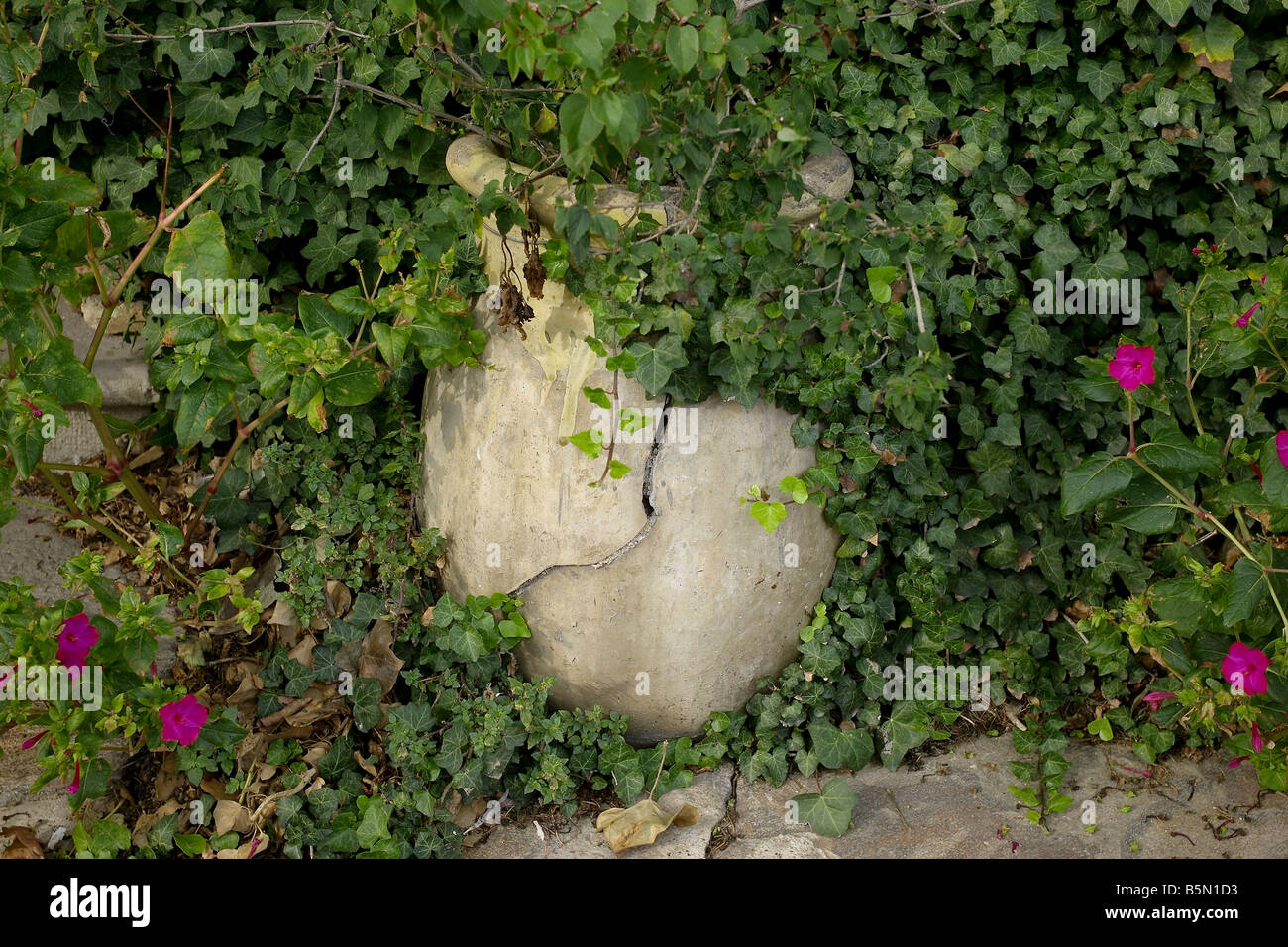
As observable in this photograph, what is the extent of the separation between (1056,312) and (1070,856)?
131cm

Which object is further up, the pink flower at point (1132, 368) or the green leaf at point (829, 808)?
the pink flower at point (1132, 368)

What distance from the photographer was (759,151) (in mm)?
2436

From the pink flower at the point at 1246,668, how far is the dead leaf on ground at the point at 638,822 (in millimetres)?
1197

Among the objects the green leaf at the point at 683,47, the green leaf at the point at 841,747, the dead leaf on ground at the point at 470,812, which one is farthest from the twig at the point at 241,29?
the green leaf at the point at 841,747

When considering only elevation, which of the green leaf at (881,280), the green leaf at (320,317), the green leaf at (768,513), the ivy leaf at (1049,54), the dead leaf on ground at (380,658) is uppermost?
the ivy leaf at (1049,54)

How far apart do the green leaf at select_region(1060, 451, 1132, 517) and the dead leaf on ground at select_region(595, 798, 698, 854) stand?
1.11m

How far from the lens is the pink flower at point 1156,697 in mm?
2635

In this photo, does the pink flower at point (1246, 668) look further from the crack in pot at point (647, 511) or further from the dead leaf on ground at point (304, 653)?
the dead leaf on ground at point (304, 653)

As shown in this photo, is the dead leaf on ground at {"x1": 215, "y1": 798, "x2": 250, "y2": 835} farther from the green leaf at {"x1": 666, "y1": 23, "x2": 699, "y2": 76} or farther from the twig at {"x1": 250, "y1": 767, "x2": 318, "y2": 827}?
the green leaf at {"x1": 666, "y1": 23, "x2": 699, "y2": 76}

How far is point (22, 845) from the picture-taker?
247 centimetres

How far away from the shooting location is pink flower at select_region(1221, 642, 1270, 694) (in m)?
2.28

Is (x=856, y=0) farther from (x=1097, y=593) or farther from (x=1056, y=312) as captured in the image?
(x=1097, y=593)

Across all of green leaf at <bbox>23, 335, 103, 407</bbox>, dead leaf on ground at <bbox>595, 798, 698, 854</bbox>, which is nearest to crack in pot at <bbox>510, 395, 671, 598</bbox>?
dead leaf on ground at <bbox>595, 798, 698, 854</bbox>
